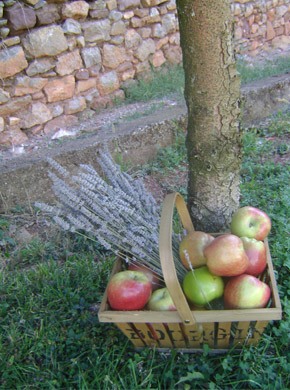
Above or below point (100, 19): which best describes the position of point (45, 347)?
below

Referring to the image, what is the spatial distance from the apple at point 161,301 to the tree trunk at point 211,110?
0.66 m

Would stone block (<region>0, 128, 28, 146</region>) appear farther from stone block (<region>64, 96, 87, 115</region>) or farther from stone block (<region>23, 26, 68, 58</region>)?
stone block (<region>23, 26, 68, 58</region>)

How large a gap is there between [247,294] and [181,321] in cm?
26

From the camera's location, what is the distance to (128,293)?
1507 mm

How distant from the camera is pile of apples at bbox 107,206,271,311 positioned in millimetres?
1466

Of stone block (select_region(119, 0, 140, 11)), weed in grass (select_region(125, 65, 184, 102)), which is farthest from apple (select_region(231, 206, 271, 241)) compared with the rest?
stone block (select_region(119, 0, 140, 11))

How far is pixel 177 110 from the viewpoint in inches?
150

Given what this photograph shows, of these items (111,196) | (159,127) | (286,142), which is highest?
(111,196)

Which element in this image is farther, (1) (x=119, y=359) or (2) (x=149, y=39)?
(2) (x=149, y=39)

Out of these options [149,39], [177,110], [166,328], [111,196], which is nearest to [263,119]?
[177,110]

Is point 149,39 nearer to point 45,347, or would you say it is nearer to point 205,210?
point 205,210

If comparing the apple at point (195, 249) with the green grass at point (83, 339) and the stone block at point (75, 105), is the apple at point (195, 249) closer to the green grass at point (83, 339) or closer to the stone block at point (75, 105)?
the green grass at point (83, 339)

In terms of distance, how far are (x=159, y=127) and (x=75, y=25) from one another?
1271mm

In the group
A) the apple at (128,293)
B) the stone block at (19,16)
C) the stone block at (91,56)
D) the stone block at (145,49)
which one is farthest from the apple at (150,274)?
the stone block at (145,49)
